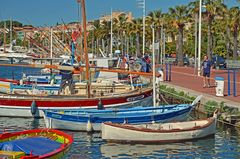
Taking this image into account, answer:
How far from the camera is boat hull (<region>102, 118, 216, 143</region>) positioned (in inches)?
753

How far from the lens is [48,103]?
2645cm

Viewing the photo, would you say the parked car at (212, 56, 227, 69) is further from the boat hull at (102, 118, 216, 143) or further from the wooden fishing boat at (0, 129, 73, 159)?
the wooden fishing boat at (0, 129, 73, 159)

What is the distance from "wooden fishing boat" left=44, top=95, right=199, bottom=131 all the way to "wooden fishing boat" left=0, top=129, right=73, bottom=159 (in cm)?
590

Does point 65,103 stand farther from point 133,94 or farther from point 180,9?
point 180,9

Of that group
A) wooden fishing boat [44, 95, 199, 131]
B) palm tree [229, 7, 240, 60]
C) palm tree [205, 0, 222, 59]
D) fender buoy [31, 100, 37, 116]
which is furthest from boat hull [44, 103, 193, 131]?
palm tree [229, 7, 240, 60]

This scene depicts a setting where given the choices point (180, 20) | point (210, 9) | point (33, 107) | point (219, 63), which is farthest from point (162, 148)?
point (180, 20)

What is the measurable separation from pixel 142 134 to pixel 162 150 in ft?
3.68

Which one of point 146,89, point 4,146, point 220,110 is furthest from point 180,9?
point 4,146

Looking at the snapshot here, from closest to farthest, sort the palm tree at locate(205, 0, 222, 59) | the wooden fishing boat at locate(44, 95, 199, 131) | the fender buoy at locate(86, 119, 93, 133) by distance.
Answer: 1. the wooden fishing boat at locate(44, 95, 199, 131)
2. the fender buoy at locate(86, 119, 93, 133)
3. the palm tree at locate(205, 0, 222, 59)

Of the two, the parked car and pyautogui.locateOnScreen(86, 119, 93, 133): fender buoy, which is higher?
the parked car

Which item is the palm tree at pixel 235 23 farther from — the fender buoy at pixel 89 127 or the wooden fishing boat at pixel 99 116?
the fender buoy at pixel 89 127

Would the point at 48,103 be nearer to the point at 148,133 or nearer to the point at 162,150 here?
the point at 148,133

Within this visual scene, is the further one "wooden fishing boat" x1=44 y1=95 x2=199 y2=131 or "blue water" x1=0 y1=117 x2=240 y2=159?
"wooden fishing boat" x1=44 y1=95 x2=199 y2=131

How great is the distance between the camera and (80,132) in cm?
2220
